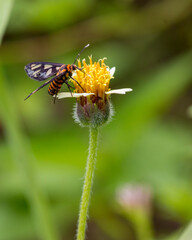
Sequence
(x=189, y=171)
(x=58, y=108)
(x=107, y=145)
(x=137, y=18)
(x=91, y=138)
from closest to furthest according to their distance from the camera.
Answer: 1. (x=91, y=138)
2. (x=189, y=171)
3. (x=107, y=145)
4. (x=137, y=18)
5. (x=58, y=108)

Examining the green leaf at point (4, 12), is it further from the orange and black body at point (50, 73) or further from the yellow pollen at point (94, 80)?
the yellow pollen at point (94, 80)

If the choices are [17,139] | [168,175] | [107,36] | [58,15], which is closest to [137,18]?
[107,36]

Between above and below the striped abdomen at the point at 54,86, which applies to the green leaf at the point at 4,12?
above

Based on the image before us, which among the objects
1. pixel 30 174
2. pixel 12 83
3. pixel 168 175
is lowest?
pixel 168 175

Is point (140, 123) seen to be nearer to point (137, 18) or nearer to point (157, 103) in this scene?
point (157, 103)

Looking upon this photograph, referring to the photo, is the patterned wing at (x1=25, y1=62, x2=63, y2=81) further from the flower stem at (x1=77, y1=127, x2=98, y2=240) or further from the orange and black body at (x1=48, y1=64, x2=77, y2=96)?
the flower stem at (x1=77, y1=127, x2=98, y2=240)

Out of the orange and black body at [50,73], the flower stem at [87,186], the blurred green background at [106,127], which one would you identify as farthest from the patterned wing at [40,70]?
the blurred green background at [106,127]
